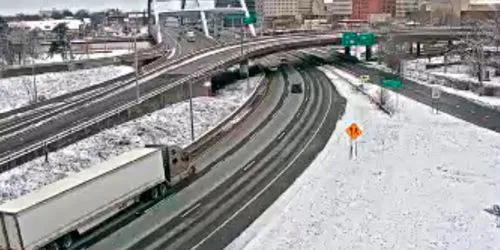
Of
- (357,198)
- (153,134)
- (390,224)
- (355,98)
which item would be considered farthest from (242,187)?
(355,98)

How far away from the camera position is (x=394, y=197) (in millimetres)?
36375

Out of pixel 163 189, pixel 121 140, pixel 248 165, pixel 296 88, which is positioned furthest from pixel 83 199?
pixel 296 88

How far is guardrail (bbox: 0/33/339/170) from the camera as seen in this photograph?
46.1 metres

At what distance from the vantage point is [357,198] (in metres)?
36.4

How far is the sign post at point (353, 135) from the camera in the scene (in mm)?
41719

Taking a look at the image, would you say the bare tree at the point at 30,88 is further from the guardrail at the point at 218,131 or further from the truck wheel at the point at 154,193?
the truck wheel at the point at 154,193

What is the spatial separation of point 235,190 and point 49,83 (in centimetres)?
5882

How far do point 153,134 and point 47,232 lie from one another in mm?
29801

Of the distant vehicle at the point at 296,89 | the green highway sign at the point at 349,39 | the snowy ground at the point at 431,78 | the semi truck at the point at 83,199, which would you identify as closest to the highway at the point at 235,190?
the semi truck at the point at 83,199

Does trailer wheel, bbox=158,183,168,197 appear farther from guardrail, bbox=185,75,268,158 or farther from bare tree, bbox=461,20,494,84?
bare tree, bbox=461,20,494,84

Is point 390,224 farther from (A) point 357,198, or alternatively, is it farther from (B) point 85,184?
(B) point 85,184

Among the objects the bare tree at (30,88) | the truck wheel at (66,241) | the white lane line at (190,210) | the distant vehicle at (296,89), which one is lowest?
the white lane line at (190,210)

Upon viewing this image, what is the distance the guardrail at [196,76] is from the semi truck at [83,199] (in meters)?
13.4

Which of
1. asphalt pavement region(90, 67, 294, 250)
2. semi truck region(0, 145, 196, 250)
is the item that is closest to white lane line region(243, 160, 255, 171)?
asphalt pavement region(90, 67, 294, 250)
